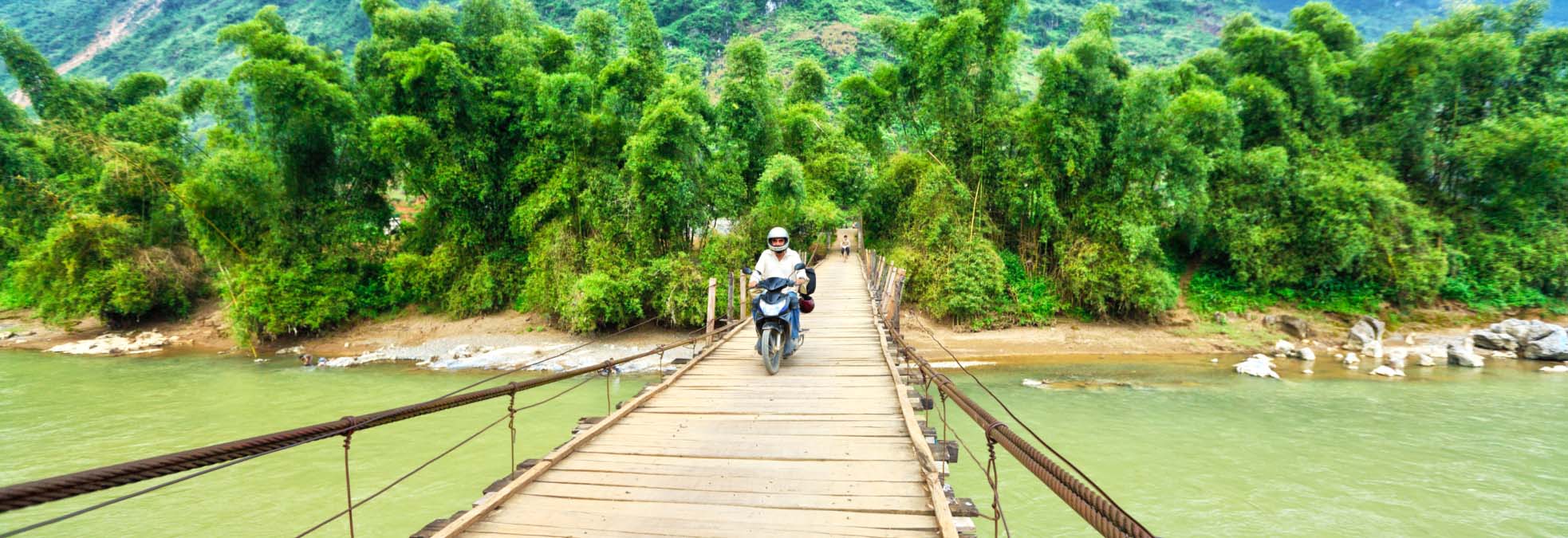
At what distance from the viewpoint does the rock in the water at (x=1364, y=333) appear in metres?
11.9

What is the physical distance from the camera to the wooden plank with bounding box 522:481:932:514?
2.28 metres

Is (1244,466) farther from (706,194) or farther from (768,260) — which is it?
(706,194)

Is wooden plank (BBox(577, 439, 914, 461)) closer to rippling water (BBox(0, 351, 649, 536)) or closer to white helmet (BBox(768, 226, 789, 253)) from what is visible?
white helmet (BBox(768, 226, 789, 253))

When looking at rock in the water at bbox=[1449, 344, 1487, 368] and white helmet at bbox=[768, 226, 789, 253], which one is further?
rock in the water at bbox=[1449, 344, 1487, 368]

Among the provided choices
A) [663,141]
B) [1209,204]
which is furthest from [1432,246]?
[663,141]

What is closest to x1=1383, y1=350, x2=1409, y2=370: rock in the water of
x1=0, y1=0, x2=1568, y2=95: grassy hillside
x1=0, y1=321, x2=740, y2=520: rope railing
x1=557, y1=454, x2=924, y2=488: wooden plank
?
x1=557, y1=454, x2=924, y2=488: wooden plank

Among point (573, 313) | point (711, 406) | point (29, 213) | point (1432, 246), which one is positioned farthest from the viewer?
point (29, 213)

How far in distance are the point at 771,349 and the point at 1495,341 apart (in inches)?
655

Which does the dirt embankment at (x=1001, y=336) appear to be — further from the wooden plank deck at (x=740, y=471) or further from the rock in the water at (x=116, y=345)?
the wooden plank deck at (x=740, y=471)

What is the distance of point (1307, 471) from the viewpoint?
20.8ft

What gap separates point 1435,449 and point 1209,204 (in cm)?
719

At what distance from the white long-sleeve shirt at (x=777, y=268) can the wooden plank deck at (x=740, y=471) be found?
893 millimetres

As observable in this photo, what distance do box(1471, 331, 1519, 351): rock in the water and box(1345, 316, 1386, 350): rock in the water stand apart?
5.28 feet

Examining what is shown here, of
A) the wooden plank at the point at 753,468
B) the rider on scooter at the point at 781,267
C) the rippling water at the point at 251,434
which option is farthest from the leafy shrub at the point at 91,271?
the wooden plank at the point at 753,468
